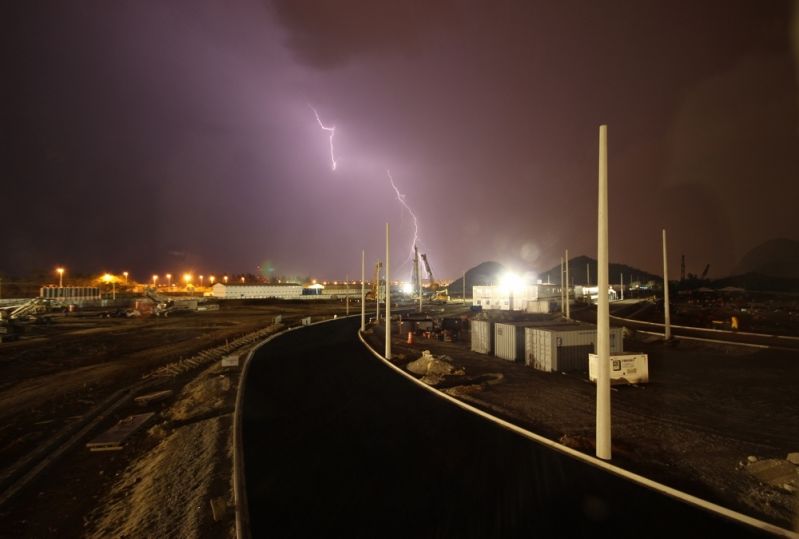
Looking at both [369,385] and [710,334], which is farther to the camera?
[710,334]

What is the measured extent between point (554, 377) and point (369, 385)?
10528mm

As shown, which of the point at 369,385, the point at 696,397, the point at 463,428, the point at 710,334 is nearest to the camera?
the point at 463,428

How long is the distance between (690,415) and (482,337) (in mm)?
16291

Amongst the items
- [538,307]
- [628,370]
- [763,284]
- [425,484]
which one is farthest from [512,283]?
[763,284]

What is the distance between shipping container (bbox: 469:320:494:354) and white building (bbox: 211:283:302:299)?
122113 millimetres

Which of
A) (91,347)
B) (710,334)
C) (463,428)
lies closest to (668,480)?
(463,428)

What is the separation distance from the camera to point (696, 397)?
58.3ft

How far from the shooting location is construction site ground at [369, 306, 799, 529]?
9375 mm

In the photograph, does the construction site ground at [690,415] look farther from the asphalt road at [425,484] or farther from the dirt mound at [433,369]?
the asphalt road at [425,484]

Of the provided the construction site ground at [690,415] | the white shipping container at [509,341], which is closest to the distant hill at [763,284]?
the construction site ground at [690,415]

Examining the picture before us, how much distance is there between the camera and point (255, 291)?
472 feet

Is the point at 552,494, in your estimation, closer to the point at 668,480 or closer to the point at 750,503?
the point at 668,480

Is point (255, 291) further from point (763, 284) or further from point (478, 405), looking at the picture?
point (763, 284)

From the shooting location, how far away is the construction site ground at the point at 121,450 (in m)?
9.84
